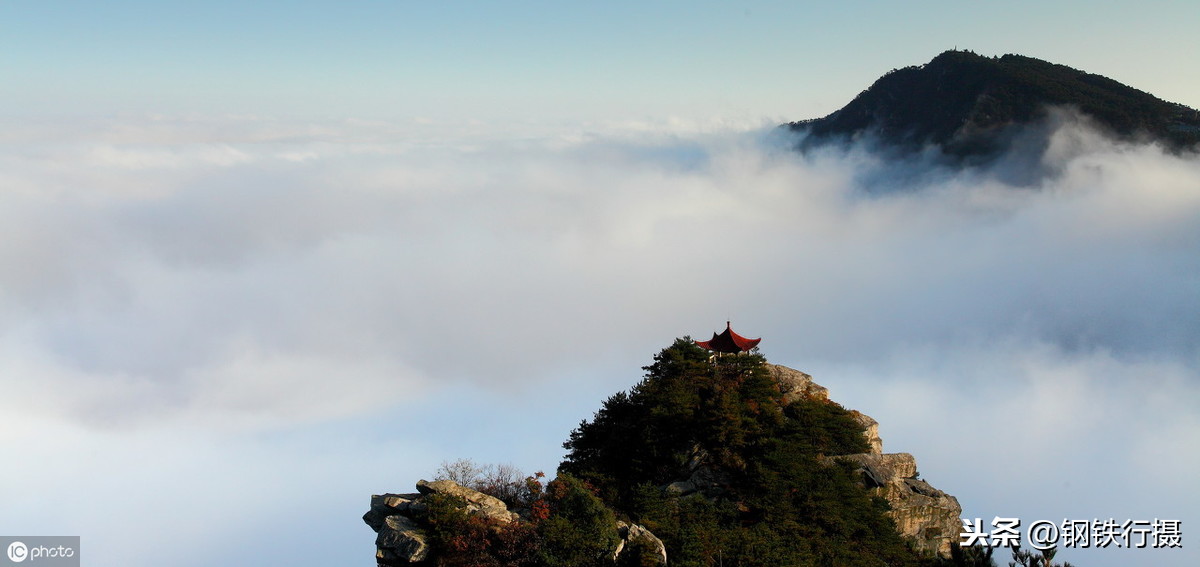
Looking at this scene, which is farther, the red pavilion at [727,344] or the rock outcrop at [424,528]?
the red pavilion at [727,344]

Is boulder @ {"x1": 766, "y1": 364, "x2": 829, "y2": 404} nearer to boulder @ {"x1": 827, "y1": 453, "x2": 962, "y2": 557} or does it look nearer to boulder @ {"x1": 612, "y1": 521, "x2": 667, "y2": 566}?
boulder @ {"x1": 827, "y1": 453, "x2": 962, "y2": 557}

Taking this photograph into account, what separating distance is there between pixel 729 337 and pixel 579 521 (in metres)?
17.3

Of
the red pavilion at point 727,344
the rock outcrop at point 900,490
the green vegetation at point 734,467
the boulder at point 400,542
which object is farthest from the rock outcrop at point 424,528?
the red pavilion at point 727,344

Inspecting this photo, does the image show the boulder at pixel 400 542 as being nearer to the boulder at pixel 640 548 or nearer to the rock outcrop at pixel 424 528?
the rock outcrop at pixel 424 528

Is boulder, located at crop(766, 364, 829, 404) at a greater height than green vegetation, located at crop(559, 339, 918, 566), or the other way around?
boulder, located at crop(766, 364, 829, 404)

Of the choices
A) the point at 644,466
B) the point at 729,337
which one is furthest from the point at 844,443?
the point at 644,466

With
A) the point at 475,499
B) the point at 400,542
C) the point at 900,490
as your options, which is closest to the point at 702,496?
the point at 475,499

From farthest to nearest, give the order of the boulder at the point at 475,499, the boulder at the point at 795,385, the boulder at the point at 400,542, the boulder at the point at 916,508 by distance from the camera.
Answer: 1. the boulder at the point at 795,385
2. the boulder at the point at 916,508
3. the boulder at the point at 475,499
4. the boulder at the point at 400,542

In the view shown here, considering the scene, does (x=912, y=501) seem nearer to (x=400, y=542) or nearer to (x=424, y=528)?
(x=424, y=528)

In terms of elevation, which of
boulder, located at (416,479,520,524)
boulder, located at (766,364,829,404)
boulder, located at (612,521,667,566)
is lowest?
boulder, located at (612,521,667,566)

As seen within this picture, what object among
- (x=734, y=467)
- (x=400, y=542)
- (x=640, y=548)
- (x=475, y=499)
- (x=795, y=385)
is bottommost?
(x=640, y=548)

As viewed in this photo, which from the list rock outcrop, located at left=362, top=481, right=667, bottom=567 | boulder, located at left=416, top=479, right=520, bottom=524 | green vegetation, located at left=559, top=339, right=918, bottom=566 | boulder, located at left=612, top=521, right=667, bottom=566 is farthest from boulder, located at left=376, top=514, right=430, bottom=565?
green vegetation, located at left=559, top=339, right=918, bottom=566

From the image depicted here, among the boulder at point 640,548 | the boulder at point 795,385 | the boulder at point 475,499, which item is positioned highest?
the boulder at point 795,385

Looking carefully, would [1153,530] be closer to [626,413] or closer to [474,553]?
[626,413]
